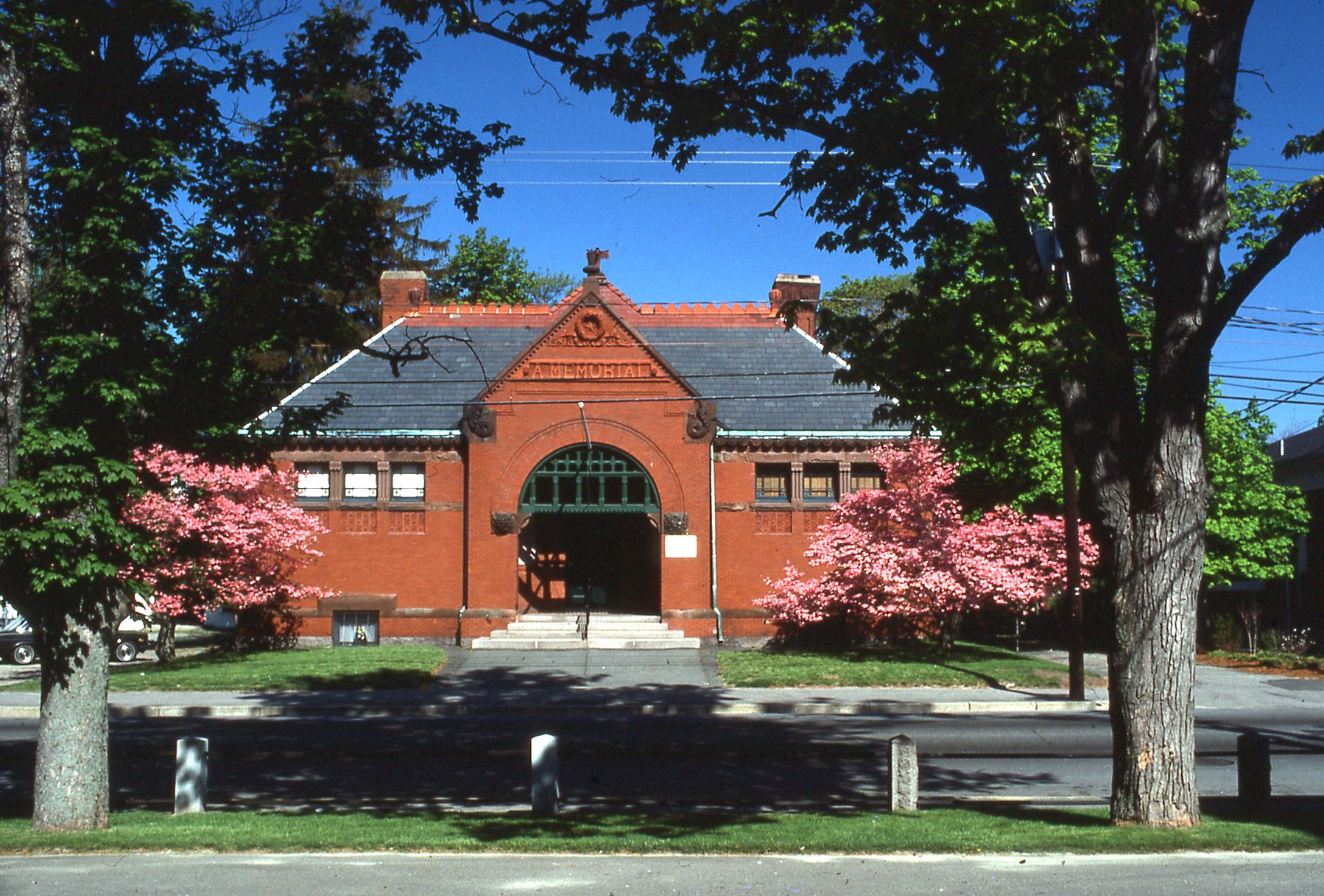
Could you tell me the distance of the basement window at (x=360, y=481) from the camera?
29000mm

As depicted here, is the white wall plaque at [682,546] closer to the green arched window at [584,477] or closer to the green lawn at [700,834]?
the green arched window at [584,477]

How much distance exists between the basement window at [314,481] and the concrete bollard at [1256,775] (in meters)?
23.4

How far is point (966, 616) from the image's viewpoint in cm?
3147

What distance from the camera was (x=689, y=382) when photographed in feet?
96.2

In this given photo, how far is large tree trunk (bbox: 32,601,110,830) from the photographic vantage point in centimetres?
959

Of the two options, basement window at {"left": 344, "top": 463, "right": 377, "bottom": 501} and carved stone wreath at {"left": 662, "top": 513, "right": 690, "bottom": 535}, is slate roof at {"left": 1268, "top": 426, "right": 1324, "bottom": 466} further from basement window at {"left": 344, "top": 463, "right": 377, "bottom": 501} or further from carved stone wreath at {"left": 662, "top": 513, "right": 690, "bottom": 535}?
basement window at {"left": 344, "top": 463, "right": 377, "bottom": 501}

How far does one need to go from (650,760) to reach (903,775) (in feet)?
15.0

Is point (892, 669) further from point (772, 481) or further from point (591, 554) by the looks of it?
point (591, 554)

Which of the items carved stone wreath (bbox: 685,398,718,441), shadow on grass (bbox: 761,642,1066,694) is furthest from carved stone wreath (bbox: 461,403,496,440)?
shadow on grass (bbox: 761,642,1066,694)

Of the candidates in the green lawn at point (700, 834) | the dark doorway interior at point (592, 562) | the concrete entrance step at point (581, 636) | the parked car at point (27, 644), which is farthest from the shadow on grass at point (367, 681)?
the green lawn at point (700, 834)

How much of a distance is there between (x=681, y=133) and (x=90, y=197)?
16.6 feet

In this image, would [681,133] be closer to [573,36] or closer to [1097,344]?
[573,36]

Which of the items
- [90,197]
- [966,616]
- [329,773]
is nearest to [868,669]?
[966,616]

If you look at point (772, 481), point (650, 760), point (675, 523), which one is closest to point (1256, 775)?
point (650, 760)
